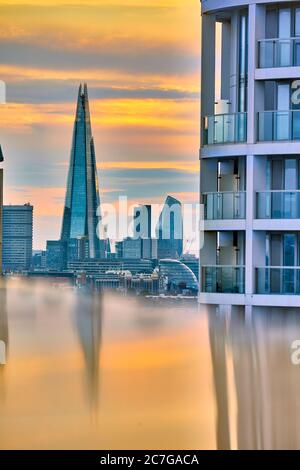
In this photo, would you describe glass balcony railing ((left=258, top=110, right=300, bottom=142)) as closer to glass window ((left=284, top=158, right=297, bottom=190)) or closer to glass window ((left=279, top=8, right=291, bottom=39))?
glass window ((left=284, top=158, right=297, bottom=190))

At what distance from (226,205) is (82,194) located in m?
17.8

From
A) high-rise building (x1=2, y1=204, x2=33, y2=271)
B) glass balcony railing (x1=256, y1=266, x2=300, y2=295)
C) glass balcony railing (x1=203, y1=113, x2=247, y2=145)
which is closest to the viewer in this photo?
glass balcony railing (x1=256, y1=266, x2=300, y2=295)

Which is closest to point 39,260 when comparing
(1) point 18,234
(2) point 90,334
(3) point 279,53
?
(1) point 18,234

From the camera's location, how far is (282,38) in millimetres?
37500

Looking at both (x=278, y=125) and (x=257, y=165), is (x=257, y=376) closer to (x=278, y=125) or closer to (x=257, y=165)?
(x=257, y=165)

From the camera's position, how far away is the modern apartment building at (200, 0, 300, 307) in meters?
37.3

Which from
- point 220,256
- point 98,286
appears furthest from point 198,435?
point 98,286

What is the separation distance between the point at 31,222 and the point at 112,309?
3.25 meters

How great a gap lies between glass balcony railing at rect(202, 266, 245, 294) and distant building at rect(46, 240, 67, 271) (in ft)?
44.7

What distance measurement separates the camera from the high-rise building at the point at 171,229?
4597cm

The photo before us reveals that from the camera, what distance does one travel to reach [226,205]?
37.8 meters

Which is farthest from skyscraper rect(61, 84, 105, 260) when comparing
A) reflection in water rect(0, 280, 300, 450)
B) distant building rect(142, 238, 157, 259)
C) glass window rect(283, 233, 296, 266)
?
glass window rect(283, 233, 296, 266)

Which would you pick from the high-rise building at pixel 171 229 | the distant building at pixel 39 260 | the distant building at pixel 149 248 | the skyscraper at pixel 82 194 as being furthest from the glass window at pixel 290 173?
the distant building at pixel 39 260

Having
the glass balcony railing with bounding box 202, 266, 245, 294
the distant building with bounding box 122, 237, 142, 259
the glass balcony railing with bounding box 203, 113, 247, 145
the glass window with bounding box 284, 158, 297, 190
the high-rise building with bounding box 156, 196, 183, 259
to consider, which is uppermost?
the glass balcony railing with bounding box 203, 113, 247, 145
